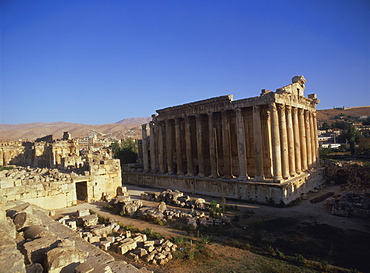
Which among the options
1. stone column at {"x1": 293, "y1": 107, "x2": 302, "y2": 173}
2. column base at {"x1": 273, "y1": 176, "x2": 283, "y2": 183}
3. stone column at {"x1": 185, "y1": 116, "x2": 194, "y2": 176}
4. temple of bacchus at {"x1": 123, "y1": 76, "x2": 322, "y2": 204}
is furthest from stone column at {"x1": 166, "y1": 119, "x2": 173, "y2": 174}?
stone column at {"x1": 293, "y1": 107, "x2": 302, "y2": 173}

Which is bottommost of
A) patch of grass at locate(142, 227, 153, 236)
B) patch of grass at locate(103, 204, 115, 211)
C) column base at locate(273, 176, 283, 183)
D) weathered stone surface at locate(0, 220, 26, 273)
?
patch of grass at locate(142, 227, 153, 236)

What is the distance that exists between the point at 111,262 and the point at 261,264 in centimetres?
578

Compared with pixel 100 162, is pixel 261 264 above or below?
below

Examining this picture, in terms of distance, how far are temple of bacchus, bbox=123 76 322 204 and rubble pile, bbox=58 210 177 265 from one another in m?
10.7

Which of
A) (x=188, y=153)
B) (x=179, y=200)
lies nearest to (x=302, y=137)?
(x=188, y=153)

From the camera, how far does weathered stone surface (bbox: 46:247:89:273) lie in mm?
5617

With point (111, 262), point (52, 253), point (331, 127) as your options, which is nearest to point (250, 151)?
point (111, 262)

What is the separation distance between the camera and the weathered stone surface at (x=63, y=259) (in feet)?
18.4

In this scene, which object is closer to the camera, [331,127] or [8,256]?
[8,256]

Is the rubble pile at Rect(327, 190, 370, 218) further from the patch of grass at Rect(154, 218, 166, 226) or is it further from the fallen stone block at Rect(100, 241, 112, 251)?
the fallen stone block at Rect(100, 241, 112, 251)

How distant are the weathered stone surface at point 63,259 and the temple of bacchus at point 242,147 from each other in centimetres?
1534

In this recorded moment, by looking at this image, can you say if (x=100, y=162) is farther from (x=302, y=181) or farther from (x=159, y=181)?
(x=302, y=181)

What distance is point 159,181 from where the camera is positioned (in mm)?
27688

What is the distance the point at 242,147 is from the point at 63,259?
1741 centimetres
